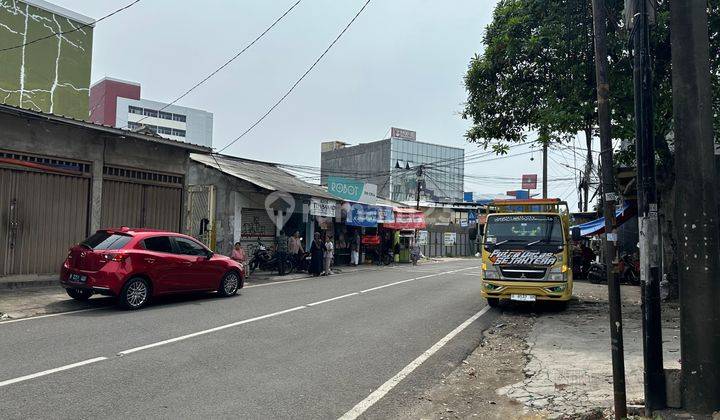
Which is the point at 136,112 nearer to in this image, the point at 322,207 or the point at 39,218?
the point at 322,207

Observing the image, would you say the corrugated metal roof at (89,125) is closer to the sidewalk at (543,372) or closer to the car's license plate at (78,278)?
the car's license plate at (78,278)

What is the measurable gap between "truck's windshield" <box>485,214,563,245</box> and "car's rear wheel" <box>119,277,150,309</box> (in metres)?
7.77

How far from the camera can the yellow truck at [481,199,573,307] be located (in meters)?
11.1

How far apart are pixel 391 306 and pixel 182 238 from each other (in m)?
5.31

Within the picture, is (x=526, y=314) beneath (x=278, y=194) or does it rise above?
beneath

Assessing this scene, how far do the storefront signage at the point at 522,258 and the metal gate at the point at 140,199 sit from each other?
1086 cm

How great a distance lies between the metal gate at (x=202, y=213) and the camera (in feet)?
64.4

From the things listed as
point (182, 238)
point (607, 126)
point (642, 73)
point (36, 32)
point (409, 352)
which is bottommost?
point (409, 352)

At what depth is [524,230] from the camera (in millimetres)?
11812

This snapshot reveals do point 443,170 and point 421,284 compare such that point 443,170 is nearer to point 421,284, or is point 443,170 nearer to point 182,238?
point 421,284

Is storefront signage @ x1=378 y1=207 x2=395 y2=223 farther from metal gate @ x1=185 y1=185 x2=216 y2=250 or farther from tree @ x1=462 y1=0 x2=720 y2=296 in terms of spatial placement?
tree @ x1=462 y1=0 x2=720 y2=296

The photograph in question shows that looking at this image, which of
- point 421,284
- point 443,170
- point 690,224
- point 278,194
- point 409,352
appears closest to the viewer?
point 690,224

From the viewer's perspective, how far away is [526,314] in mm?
11797

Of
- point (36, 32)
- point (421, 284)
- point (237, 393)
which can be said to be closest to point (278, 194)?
point (421, 284)
